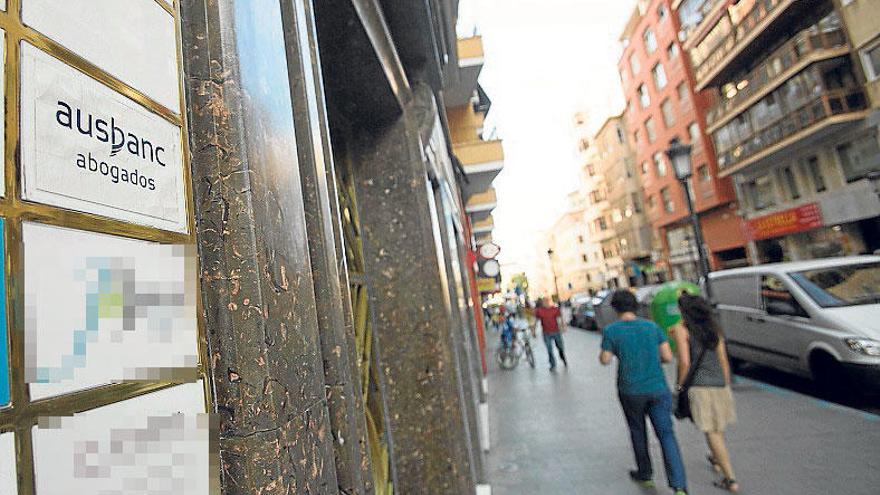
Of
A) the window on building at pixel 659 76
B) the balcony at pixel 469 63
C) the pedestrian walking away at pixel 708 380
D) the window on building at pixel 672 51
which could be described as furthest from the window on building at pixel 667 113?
the pedestrian walking away at pixel 708 380

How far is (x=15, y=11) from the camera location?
0.64 m

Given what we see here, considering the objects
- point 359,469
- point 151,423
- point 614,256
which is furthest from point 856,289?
point 614,256

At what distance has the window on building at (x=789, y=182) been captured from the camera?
2153cm

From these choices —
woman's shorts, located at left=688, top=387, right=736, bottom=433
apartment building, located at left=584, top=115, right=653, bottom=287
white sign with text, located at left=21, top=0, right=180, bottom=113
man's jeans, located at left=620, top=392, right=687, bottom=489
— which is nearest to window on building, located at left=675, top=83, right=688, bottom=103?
apartment building, located at left=584, top=115, right=653, bottom=287

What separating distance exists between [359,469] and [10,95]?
1.07 metres

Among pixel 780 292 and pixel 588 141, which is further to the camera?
pixel 588 141

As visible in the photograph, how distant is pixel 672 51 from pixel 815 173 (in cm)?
1235

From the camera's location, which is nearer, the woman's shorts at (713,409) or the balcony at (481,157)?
the woman's shorts at (713,409)

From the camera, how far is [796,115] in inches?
764

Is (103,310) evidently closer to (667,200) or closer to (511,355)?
(511,355)

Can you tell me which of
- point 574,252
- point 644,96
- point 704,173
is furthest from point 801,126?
point 574,252

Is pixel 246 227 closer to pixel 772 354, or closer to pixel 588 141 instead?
pixel 772 354

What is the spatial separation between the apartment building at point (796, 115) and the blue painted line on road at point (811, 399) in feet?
47.1

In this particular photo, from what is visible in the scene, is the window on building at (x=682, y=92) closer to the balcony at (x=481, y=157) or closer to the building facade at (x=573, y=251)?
the balcony at (x=481, y=157)
